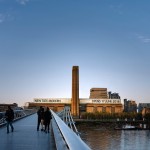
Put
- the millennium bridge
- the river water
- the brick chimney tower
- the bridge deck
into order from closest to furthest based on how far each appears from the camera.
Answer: the millennium bridge, the bridge deck, the river water, the brick chimney tower

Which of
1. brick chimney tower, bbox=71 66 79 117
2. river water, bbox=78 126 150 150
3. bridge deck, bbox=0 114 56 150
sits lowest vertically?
river water, bbox=78 126 150 150

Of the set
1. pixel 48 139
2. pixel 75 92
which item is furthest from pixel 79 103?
pixel 48 139

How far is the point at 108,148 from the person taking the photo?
85.8 metres

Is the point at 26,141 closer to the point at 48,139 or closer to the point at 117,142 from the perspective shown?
the point at 48,139

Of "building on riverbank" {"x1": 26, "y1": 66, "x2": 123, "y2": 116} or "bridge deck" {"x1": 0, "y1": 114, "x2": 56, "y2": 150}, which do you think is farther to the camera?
"building on riverbank" {"x1": 26, "y1": 66, "x2": 123, "y2": 116}

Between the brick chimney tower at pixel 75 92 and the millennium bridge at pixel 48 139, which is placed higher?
→ the brick chimney tower at pixel 75 92

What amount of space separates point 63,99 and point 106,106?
24679 mm

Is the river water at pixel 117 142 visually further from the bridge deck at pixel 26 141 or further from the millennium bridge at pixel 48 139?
the bridge deck at pixel 26 141

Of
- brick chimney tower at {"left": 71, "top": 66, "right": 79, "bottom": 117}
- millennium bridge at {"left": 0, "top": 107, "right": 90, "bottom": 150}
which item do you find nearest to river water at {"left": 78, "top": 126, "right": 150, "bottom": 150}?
brick chimney tower at {"left": 71, "top": 66, "right": 79, "bottom": 117}

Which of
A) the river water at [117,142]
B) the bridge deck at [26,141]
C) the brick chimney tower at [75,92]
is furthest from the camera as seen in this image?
the brick chimney tower at [75,92]

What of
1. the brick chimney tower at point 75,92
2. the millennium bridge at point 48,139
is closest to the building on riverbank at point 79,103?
the brick chimney tower at point 75,92

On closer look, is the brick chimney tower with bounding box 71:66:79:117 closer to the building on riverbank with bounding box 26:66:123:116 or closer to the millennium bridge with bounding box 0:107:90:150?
the building on riverbank with bounding box 26:66:123:116

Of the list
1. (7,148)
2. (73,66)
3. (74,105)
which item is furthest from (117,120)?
(7,148)

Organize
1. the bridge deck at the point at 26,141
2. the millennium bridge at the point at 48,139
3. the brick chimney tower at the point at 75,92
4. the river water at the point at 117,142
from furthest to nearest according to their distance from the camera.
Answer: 1. the brick chimney tower at the point at 75,92
2. the river water at the point at 117,142
3. the bridge deck at the point at 26,141
4. the millennium bridge at the point at 48,139
